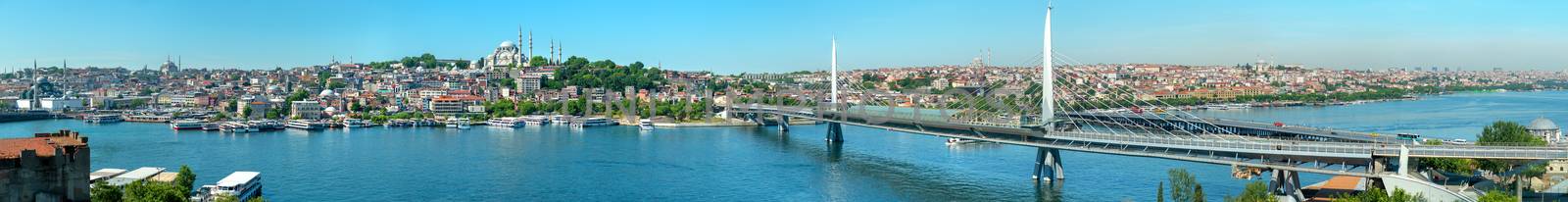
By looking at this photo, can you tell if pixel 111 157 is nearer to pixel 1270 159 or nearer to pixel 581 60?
pixel 1270 159

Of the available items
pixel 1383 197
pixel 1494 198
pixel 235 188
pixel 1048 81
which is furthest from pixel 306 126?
pixel 1494 198

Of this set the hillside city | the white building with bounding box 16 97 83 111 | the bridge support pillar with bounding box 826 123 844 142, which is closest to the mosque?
the hillside city

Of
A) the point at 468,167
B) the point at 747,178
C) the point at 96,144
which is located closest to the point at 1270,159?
the point at 747,178

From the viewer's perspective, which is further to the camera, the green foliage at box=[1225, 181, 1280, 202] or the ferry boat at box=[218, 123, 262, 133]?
the ferry boat at box=[218, 123, 262, 133]

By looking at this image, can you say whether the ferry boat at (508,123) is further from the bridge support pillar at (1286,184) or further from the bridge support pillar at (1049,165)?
the bridge support pillar at (1286,184)

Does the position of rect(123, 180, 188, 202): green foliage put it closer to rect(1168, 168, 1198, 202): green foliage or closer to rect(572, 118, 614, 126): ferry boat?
rect(1168, 168, 1198, 202): green foliage

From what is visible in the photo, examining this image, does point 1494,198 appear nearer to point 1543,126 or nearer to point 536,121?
point 1543,126
